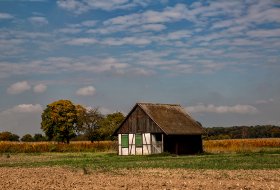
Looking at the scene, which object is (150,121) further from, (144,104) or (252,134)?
(252,134)

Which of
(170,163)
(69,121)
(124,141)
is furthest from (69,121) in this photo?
(170,163)

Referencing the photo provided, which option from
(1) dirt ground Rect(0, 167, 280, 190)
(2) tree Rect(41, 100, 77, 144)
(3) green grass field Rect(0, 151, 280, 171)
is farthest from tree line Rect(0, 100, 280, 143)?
(1) dirt ground Rect(0, 167, 280, 190)

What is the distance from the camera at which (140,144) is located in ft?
178

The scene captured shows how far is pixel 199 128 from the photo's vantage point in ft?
189

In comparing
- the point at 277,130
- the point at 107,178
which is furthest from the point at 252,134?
the point at 107,178

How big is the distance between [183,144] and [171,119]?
3.12m

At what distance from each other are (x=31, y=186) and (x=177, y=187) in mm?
5953

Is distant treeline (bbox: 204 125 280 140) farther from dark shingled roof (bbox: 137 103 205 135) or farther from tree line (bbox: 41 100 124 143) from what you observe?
dark shingled roof (bbox: 137 103 205 135)

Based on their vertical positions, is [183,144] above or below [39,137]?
below

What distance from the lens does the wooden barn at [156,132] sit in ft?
175

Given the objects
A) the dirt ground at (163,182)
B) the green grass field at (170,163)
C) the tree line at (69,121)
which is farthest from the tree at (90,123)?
the dirt ground at (163,182)

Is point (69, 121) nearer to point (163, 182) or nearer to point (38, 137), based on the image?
point (38, 137)

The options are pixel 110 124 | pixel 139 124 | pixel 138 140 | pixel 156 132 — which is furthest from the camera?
pixel 110 124

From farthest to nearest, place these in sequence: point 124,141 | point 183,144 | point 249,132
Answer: point 249,132 < point 124,141 < point 183,144
